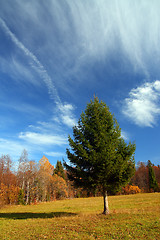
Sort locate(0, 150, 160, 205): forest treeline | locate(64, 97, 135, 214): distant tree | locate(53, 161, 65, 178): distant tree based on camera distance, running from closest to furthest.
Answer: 1. locate(64, 97, 135, 214): distant tree
2. locate(0, 150, 160, 205): forest treeline
3. locate(53, 161, 65, 178): distant tree

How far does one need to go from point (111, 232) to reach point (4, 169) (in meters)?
36.8

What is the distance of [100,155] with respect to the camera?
1445 centimetres

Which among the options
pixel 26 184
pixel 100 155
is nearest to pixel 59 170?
pixel 26 184

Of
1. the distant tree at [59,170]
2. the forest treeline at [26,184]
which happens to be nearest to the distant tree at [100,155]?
the forest treeline at [26,184]

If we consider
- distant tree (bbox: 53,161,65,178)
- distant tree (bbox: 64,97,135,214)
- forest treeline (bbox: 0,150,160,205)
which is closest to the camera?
distant tree (bbox: 64,97,135,214)

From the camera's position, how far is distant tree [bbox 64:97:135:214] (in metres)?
14.4

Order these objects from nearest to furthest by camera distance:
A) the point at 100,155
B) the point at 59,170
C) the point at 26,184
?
the point at 100,155, the point at 26,184, the point at 59,170

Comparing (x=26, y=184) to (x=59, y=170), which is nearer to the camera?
(x=26, y=184)

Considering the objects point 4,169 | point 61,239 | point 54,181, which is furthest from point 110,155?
point 54,181

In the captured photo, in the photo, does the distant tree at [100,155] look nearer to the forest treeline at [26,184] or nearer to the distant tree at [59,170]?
the forest treeline at [26,184]

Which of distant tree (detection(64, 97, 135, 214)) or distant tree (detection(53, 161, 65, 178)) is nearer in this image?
distant tree (detection(64, 97, 135, 214))

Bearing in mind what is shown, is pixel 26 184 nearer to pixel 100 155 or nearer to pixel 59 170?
pixel 59 170

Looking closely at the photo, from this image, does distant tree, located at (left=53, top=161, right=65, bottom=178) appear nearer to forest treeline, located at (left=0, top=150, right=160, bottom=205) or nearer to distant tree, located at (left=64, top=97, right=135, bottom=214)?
forest treeline, located at (left=0, top=150, right=160, bottom=205)

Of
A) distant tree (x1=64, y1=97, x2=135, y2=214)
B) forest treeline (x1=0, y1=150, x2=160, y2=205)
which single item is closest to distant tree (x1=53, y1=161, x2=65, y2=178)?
forest treeline (x1=0, y1=150, x2=160, y2=205)
